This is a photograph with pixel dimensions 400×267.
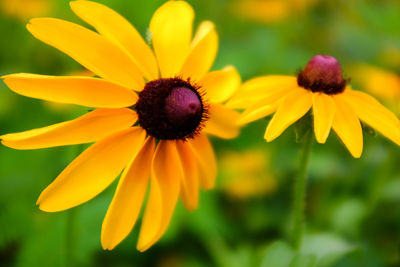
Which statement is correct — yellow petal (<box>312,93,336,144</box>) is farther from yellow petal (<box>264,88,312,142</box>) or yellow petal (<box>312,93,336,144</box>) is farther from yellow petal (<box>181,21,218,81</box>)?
yellow petal (<box>181,21,218,81</box>)

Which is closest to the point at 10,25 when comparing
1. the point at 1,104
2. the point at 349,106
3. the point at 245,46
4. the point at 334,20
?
the point at 1,104

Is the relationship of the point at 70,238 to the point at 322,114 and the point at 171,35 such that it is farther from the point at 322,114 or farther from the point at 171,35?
→ the point at 322,114

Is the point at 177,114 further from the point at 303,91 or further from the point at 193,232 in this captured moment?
the point at 193,232

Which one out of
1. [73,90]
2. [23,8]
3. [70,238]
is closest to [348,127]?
[73,90]

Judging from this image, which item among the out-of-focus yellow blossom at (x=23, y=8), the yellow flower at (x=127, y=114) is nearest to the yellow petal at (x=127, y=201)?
the yellow flower at (x=127, y=114)

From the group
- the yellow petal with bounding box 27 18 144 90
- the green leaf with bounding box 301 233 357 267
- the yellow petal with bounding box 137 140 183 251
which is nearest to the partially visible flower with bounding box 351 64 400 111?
the green leaf with bounding box 301 233 357 267

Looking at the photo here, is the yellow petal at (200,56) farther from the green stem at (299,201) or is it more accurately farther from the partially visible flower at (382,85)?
the partially visible flower at (382,85)

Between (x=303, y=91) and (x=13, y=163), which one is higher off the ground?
(x=303, y=91)
